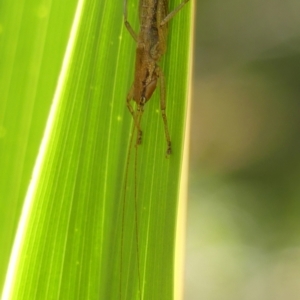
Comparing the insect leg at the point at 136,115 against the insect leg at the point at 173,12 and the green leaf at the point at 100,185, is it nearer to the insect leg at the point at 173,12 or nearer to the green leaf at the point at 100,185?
the green leaf at the point at 100,185

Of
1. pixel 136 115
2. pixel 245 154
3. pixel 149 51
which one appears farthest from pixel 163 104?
pixel 245 154

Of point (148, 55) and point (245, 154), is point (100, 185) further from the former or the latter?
point (245, 154)

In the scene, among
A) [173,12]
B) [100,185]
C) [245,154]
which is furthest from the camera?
[245,154]

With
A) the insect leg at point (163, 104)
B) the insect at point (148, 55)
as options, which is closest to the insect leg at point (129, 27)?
the insect at point (148, 55)

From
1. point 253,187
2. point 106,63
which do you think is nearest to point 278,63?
point 253,187

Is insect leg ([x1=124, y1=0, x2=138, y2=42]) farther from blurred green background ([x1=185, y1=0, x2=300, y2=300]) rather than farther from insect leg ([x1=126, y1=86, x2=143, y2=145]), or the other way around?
blurred green background ([x1=185, y1=0, x2=300, y2=300])

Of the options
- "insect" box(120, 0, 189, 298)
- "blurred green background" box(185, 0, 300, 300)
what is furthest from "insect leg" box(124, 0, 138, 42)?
"blurred green background" box(185, 0, 300, 300)
